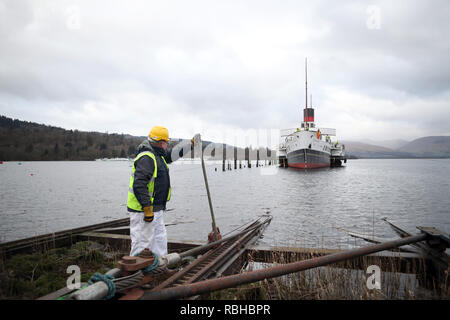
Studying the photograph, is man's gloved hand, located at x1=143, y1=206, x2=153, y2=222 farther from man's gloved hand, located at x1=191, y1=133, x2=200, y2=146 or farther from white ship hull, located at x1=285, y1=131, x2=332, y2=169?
white ship hull, located at x1=285, y1=131, x2=332, y2=169

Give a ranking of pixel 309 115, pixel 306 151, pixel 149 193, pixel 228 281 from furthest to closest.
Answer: pixel 309 115 → pixel 306 151 → pixel 149 193 → pixel 228 281

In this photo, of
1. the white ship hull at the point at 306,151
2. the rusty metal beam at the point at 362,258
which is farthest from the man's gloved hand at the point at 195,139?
the white ship hull at the point at 306,151

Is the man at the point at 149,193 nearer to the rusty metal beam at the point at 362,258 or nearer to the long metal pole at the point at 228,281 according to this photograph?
the long metal pole at the point at 228,281

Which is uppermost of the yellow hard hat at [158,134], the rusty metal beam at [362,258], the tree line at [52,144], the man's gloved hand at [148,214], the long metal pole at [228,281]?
the tree line at [52,144]

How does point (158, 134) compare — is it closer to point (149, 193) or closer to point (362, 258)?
point (149, 193)

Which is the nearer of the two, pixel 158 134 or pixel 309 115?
pixel 158 134

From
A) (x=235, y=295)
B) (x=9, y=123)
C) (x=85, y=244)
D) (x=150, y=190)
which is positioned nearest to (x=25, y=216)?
(x=85, y=244)

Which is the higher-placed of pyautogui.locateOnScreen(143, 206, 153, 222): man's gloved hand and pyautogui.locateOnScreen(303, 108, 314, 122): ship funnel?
pyautogui.locateOnScreen(303, 108, 314, 122): ship funnel

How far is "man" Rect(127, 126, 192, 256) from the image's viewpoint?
486 cm

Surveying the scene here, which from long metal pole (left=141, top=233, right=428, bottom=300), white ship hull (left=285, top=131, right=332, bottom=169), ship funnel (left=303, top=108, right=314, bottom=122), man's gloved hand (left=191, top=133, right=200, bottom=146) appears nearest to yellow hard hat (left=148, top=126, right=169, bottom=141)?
man's gloved hand (left=191, top=133, right=200, bottom=146)

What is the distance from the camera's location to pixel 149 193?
507cm

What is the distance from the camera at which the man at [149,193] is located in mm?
4858

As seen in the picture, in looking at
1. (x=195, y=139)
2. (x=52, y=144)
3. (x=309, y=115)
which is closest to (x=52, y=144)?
(x=52, y=144)
